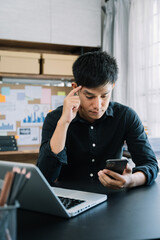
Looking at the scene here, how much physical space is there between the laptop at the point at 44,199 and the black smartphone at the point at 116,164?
12 centimetres

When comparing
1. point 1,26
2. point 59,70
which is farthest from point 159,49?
point 1,26

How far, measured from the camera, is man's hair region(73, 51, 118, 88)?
1352 millimetres

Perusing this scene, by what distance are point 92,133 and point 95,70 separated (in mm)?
329

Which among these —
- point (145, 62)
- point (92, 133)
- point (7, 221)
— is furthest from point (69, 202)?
point (145, 62)

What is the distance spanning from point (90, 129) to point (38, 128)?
1.82m

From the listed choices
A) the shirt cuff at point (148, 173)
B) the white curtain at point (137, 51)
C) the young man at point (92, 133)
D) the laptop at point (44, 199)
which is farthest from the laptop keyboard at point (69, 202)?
the white curtain at point (137, 51)

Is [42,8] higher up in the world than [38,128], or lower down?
higher up

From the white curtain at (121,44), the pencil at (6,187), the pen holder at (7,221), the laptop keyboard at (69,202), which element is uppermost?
the white curtain at (121,44)

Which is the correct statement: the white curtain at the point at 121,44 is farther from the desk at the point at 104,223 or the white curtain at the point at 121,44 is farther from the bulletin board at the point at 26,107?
the desk at the point at 104,223

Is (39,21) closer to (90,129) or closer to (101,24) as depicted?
(101,24)

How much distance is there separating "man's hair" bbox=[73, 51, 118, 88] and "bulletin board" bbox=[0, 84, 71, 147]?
5.94 feet

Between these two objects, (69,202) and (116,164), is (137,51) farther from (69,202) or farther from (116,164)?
(69,202)

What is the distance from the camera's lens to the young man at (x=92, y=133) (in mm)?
1276

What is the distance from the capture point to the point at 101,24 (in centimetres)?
340
